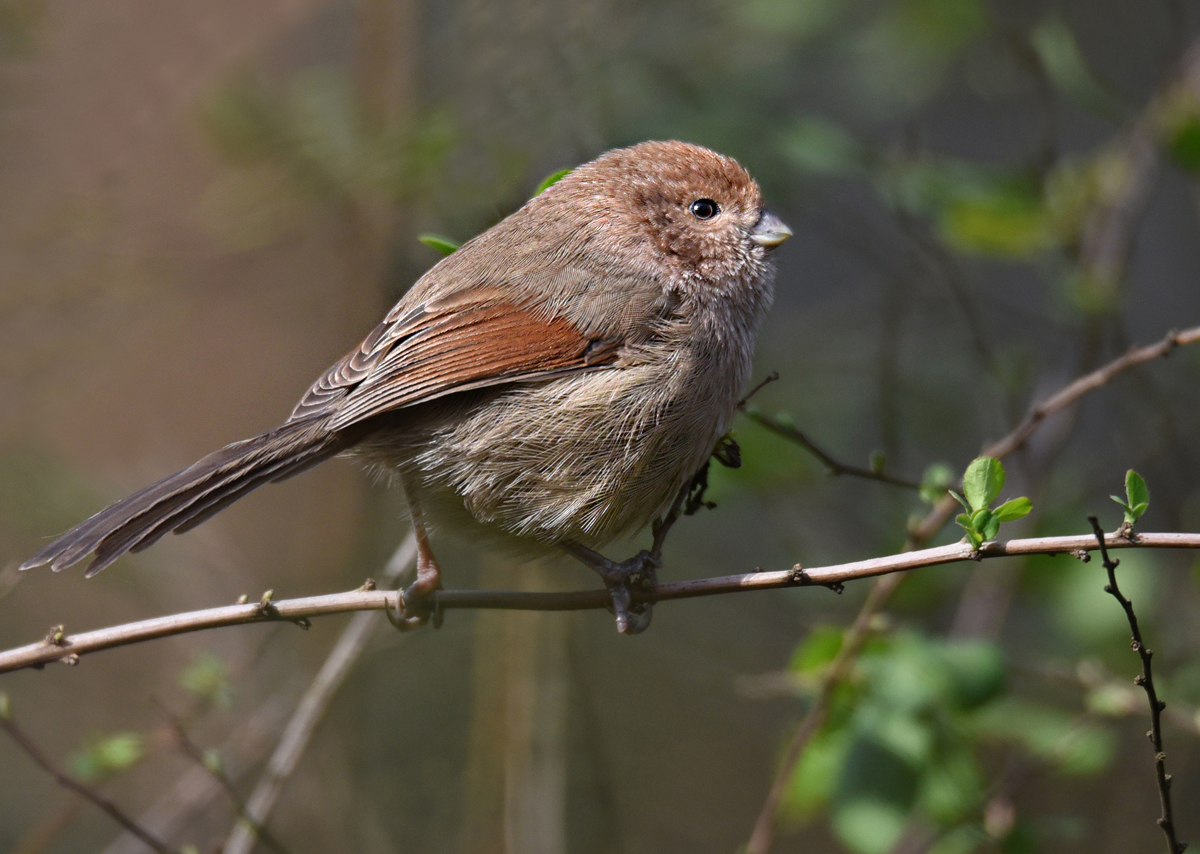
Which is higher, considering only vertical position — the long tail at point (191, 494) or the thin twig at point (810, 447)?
the thin twig at point (810, 447)

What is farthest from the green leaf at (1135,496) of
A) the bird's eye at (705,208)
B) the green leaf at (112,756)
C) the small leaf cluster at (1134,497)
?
the green leaf at (112,756)

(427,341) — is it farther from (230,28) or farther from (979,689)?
(230,28)

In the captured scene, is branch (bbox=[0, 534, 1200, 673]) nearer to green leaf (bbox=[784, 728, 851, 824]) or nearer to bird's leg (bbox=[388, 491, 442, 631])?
bird's leg (bbox=[388, 491, 442, 631])

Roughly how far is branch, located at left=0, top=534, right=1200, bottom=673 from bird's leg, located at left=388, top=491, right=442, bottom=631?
256 mm

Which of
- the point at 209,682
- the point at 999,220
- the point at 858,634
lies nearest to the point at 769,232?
the point at 999,220

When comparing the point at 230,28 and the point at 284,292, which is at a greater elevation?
the point at 230,28

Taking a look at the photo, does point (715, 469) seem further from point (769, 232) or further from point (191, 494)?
point (191, 494)

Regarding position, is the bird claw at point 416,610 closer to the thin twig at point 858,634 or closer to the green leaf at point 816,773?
the thin twig at point 858,634

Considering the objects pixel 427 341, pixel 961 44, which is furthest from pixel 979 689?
pixel 961 44

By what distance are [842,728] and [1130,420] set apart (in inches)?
113

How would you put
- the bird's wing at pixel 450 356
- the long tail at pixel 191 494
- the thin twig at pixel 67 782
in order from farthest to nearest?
the bird's wing at pixel 450 356
the long tail at pixel 191 494
the thin twig at pixel 67 782

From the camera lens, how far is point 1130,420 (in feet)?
16.7

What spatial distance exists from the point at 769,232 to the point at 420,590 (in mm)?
1536

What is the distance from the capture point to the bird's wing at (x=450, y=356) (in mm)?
2932
